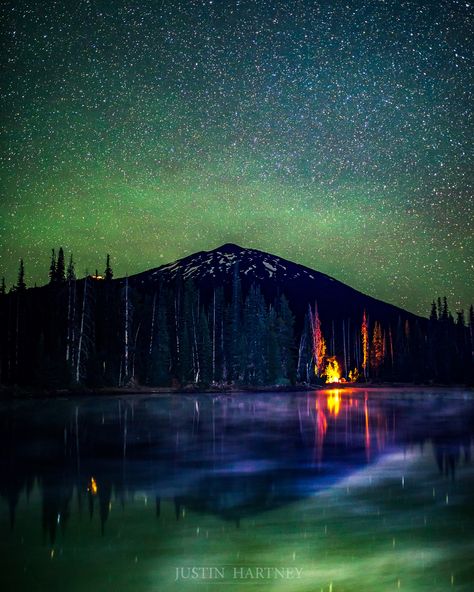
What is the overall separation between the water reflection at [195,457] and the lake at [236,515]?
0.20ft

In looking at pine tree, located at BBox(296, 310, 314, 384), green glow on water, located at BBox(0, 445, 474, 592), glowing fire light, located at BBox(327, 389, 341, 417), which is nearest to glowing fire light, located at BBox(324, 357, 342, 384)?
pine tree, located at BBox(296, 310, 314, 384)

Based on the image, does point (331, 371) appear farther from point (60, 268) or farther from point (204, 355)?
point (60, 268)

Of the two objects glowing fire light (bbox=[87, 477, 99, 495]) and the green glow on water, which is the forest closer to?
glowing fire light (bbox=[87, 477, 99, 495])

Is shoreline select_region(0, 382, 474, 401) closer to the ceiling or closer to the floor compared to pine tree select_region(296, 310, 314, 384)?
closer to the floor

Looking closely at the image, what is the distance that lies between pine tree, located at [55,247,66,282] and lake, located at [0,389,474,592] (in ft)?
187

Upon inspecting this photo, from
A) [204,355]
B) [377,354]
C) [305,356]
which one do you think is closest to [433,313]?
[377,354]

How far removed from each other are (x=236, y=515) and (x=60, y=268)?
228ft

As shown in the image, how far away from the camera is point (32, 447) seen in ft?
56.6

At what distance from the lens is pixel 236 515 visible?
920cm

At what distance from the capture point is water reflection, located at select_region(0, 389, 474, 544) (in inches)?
406

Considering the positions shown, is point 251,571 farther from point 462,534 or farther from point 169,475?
point 169,475

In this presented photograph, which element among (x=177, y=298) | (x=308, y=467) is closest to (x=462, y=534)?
(x=308, y=467)

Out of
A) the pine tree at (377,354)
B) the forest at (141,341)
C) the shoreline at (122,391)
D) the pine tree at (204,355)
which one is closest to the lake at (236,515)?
the shoreline at (122,391)

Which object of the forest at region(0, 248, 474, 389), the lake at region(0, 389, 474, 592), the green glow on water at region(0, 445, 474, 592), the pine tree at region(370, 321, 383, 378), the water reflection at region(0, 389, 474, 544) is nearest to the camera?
the green glow on water at region(0, 445, 474, 592)
